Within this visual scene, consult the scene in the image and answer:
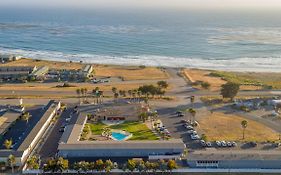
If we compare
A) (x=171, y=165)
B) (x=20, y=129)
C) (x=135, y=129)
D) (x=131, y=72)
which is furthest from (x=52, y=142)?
(x=131, y=72)

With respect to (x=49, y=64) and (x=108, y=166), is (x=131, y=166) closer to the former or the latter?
(x=108, y=166)

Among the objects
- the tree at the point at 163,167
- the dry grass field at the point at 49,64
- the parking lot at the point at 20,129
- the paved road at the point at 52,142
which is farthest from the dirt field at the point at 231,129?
the dry grass field at the point at 49,64

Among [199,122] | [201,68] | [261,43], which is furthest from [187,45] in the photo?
[199,122]

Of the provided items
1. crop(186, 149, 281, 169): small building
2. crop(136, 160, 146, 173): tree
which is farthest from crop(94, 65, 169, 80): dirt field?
crop(136, 160, 146, 173): tree

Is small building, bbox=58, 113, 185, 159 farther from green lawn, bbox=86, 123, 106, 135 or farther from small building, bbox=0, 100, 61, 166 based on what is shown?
green lawn, bbox=86, 123, 106, 135

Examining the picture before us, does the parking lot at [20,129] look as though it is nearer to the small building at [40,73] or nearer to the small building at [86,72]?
the small building at [40,73]

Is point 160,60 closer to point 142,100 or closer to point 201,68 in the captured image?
point 201,68
